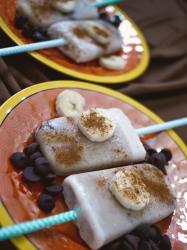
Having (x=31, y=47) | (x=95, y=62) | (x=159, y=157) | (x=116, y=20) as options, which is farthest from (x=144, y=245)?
(x=116, y=20)

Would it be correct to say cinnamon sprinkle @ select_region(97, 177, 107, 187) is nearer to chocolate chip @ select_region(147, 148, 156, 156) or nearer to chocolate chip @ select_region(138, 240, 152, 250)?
chocolate chip @ select_region(138, 240, 152, 250)

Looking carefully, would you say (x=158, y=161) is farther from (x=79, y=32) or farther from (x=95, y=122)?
(x=79, y=32)

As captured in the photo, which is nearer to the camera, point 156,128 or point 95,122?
point 95,122

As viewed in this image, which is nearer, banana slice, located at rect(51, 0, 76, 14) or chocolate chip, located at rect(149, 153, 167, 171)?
chocolate chip, located at rect(149, 153, 167, 171)

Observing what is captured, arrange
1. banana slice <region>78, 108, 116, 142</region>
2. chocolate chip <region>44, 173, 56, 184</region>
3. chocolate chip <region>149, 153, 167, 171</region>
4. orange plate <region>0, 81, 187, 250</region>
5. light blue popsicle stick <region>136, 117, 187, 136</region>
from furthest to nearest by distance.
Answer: light blue popsicle stick <region>136, 117, 187, 136</region>, chocolate chip <region>149, 153, 167, 171</region>, banana slice <region>78, 108, 116, 142</region>, chocolate chip <region>44, 173, 56, 184</region>, orange plate <region>0, 81, 187, 250</region>

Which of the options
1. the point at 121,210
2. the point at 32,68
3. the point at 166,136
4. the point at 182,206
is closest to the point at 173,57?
the point at 166,136

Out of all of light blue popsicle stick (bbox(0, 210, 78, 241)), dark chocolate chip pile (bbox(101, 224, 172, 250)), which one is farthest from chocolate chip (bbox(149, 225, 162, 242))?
light blue popsicle stick (bbox(0, 210, 78, 241))
